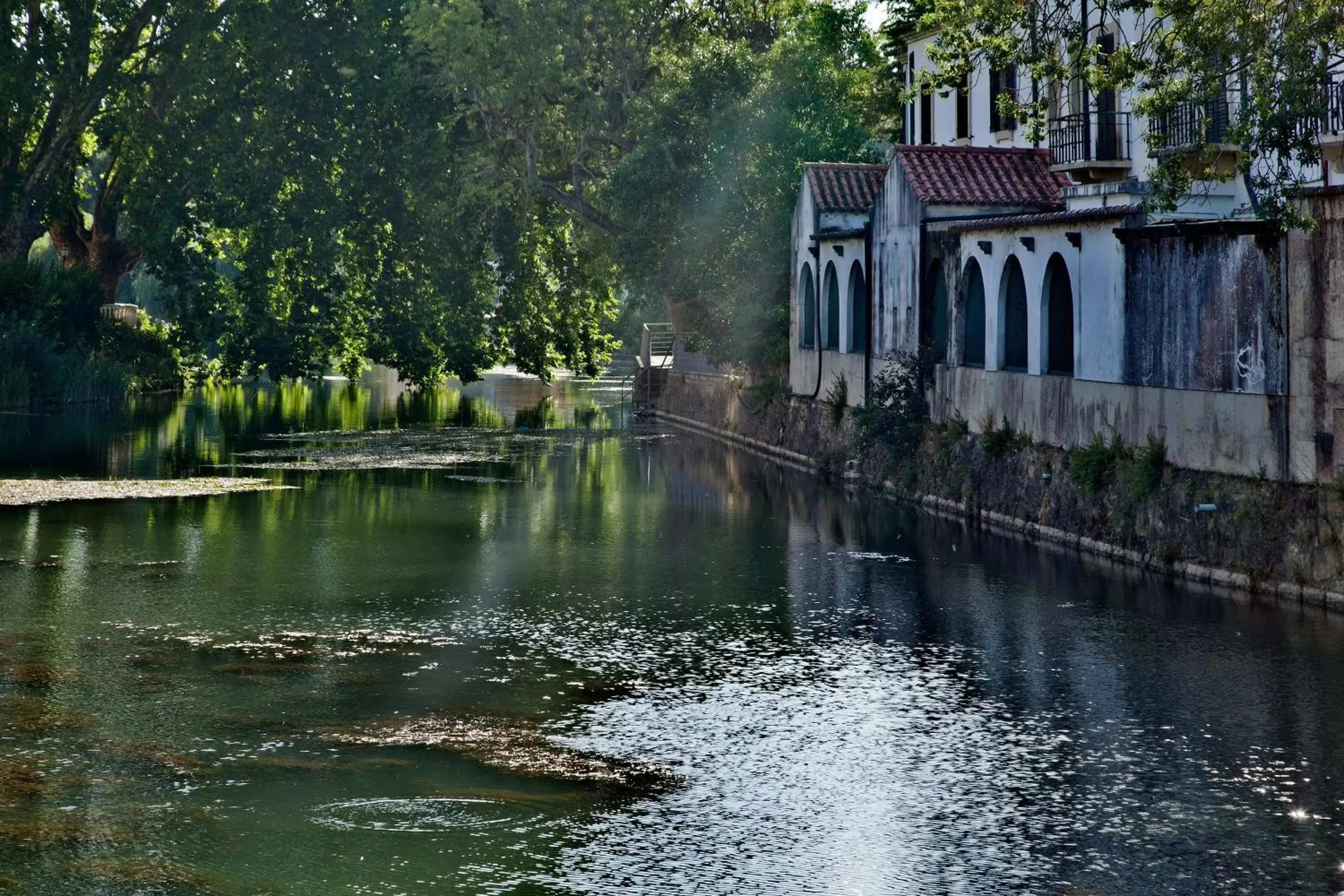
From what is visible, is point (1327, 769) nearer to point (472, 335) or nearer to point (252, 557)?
point (252, 557)

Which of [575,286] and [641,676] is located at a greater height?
[575,286]

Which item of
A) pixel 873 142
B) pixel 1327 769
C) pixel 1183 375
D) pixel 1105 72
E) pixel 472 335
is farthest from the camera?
pixel 472 335

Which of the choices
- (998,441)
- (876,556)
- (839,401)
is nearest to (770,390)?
(839,401)

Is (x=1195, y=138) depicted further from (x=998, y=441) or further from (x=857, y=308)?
(x=857, y=308)

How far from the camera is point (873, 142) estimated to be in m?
52.4

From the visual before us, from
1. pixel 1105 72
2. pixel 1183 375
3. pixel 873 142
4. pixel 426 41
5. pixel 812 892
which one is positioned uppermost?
pixel 426 41

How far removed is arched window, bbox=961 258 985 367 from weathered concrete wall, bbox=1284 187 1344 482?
423 inches

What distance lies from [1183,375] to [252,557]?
1184cm

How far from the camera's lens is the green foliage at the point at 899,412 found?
3262 centimetres

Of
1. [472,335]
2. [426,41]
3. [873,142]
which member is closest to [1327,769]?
[873,142]

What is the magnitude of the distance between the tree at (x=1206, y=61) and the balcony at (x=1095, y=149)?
43.4ft

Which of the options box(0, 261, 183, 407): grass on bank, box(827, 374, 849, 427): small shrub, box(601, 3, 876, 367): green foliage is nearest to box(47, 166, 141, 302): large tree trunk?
box(0, 261, 183, 407): grass on bank

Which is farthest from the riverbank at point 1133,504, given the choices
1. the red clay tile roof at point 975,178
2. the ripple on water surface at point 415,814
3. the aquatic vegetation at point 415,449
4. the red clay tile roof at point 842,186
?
the ripple on water surface at point 415,814

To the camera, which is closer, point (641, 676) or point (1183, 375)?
point (641, 676)
